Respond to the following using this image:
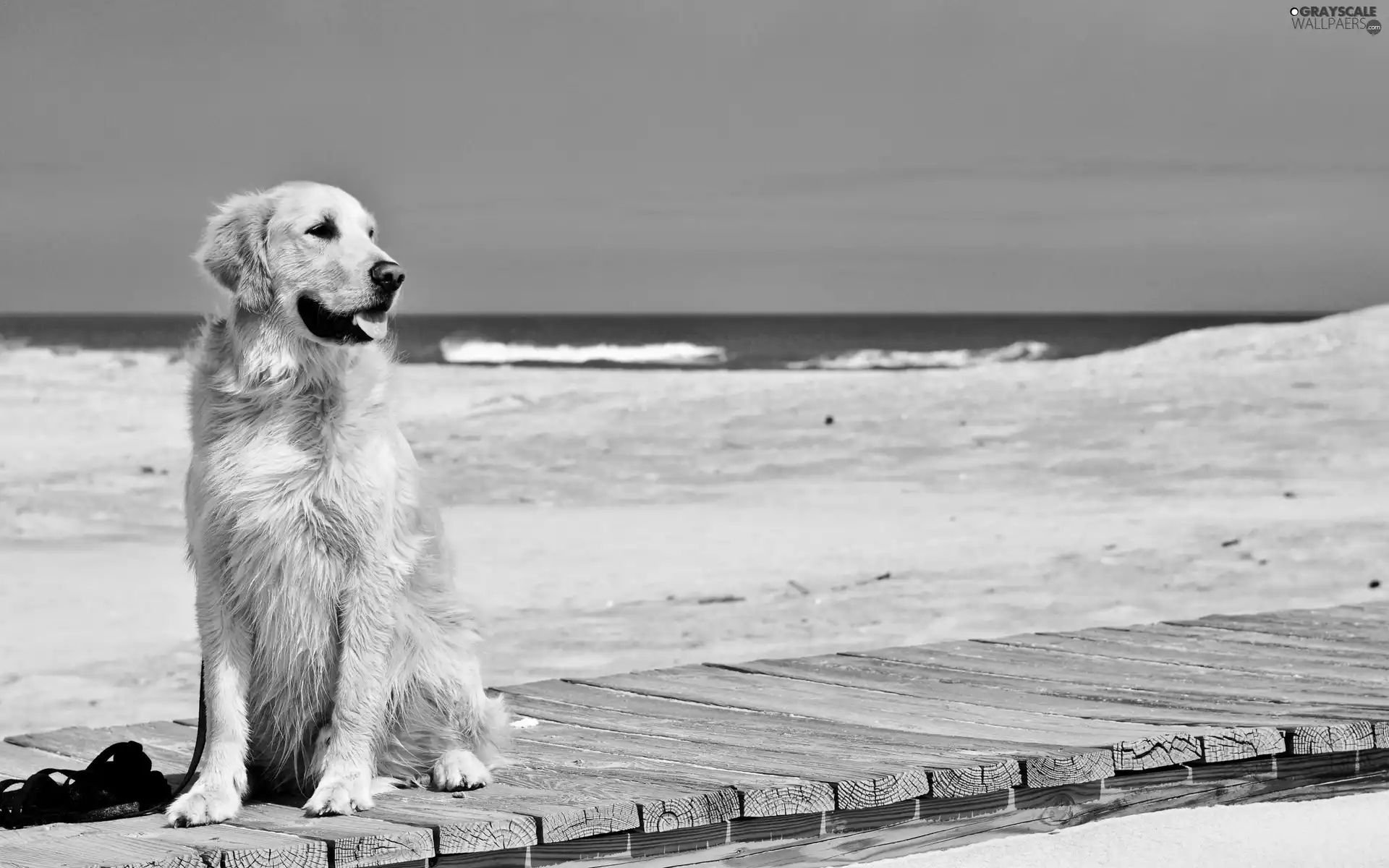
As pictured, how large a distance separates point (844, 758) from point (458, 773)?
3.60 ft

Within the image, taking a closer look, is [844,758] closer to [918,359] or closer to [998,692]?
[998,692]

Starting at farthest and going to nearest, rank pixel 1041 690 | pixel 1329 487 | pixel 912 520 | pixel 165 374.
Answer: pixel 165 374, pixel 1329 487, pixel 912 520, pixel 1041 690

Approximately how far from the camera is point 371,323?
13.1ft

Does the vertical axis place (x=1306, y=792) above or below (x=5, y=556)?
below

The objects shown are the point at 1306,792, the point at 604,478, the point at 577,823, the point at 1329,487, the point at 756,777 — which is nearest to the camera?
the point at 577,823

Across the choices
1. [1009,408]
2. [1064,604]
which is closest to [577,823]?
[1064,604]

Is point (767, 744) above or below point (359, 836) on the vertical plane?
above

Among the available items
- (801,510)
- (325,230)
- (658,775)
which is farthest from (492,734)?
(801,510)

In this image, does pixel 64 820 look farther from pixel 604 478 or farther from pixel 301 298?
pixel 604 478

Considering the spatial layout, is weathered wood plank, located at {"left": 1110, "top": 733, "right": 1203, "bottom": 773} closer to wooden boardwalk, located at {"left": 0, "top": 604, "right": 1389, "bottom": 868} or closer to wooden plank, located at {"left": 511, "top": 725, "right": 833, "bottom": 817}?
wooden boardwalk, located at {"left": 0, "top": 604, "right": 1389, "bottom": 868}

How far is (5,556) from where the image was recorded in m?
11.6

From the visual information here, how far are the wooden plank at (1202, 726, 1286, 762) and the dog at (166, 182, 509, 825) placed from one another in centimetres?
234

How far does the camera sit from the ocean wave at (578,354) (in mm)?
53156

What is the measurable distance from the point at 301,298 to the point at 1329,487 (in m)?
12.2
